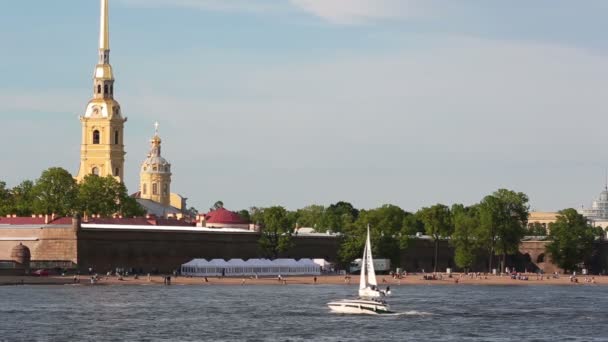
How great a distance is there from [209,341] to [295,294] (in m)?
56.3

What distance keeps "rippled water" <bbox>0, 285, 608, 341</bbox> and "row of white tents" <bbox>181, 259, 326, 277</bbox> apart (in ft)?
73.9

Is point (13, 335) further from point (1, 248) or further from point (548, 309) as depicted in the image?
point (1, 248)

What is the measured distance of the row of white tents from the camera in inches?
7407

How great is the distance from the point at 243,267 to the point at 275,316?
236ft

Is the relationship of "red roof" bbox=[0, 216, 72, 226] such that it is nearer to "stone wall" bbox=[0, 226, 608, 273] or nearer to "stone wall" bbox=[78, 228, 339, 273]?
"stone wall" bbox=[0, 226, 608, 273]

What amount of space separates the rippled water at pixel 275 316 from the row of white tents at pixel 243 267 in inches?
886

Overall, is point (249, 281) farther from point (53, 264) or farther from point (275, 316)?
point (275, 316)

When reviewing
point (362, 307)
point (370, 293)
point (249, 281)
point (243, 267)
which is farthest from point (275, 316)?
point (243, 267)

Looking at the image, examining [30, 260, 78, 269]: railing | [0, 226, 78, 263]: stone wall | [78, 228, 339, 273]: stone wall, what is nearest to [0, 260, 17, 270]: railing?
[30, 260, 78, 269]: railing

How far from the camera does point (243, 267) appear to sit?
19362cm

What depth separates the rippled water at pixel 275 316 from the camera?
106m

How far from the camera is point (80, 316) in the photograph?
118938 millimetres

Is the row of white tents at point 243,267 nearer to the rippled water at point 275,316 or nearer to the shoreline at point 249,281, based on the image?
the shoreline at point 249,281

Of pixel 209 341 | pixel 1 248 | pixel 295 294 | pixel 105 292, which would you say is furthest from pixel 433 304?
pixel 1 248
